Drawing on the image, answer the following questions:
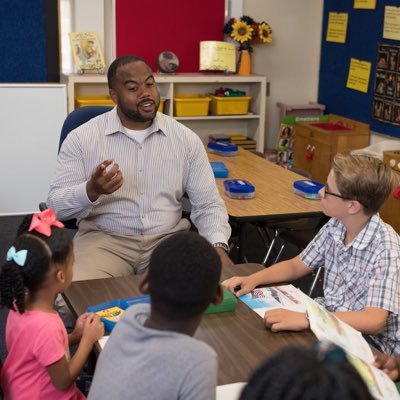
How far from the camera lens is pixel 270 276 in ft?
7.10

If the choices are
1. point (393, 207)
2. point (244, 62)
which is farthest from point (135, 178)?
point (244, 62)

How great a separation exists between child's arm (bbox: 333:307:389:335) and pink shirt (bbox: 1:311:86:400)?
77 cm

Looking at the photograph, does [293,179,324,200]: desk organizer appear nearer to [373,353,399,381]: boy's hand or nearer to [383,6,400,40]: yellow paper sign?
[373,353,399,381]: boy's hand

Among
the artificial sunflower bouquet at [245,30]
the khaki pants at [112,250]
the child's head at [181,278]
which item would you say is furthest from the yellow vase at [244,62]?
the child's head at [181,278]

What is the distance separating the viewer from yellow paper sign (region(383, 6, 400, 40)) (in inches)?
191

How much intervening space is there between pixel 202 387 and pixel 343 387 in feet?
1.70

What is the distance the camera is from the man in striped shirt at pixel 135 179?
2801 millimetres

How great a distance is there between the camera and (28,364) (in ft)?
5.61

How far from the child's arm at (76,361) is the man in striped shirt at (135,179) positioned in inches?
38.1

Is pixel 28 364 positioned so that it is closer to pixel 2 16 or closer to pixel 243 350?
pixel 243 350

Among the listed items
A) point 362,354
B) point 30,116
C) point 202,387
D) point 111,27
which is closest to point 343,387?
point 202,387

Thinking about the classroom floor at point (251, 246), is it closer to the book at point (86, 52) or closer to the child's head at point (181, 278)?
the book at point (86, 52)

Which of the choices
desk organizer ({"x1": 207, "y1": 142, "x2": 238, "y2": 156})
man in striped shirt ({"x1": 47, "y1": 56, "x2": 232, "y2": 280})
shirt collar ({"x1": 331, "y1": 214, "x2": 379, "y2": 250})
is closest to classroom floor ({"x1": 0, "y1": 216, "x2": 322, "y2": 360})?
desk organizer ({"x1": 207, "y1": 142, "x2": 238, "y2": 156})

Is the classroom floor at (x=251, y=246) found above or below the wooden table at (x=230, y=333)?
below
